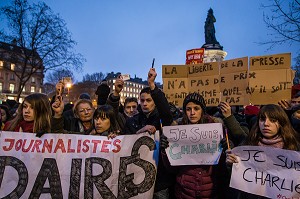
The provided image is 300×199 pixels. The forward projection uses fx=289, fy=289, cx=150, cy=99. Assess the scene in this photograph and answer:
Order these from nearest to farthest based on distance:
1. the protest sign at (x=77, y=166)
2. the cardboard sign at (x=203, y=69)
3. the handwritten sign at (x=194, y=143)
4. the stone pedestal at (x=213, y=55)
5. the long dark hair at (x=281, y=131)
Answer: the long dark hair at (x=281, y=131)
the handwritten sign at (x=194, y=143)
the protest sign at (x=77, y=166)
the cardboard sign at (x=203, y=69)
the stone pedestal at (x=213, y=55)

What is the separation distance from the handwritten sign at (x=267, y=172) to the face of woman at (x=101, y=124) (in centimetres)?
160

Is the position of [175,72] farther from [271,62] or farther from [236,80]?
[271,62]

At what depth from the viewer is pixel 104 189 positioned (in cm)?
327

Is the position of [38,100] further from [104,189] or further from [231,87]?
[231,87]

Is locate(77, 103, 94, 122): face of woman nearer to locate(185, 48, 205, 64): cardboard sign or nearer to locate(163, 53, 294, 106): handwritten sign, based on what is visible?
locate(163, 53, 294, 106): handwritten sign

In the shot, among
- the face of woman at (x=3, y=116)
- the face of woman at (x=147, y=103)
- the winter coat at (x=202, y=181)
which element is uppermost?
the face of woman at (x=147, y=103)

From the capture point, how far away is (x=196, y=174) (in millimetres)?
3074

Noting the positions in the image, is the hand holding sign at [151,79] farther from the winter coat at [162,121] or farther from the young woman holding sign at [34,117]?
the young woman holding sign at [34,117]

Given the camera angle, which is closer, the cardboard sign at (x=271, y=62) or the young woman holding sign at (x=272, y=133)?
the young woman holding sign at (x=272, y=133)

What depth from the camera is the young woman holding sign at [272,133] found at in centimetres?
282

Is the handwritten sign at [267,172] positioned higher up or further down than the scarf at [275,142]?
further down

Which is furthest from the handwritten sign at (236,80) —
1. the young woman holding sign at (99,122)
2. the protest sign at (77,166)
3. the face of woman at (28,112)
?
the face of woman at (28,112)

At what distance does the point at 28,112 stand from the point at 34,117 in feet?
0.31

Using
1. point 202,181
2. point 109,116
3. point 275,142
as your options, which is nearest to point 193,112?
point 202,181
